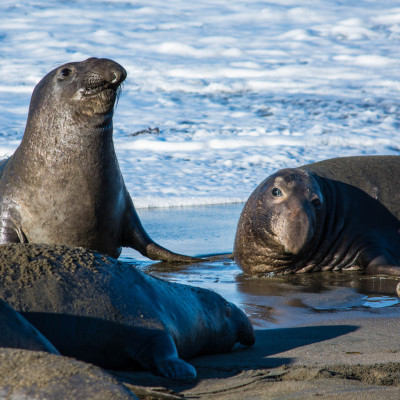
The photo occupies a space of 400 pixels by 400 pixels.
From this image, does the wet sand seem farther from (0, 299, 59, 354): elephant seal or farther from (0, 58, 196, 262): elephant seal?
(0, 58, 196, 262): elephant seal

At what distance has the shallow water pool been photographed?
4.79 meters

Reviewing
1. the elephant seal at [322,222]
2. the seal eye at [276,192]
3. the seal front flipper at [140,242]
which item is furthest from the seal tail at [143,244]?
the seal eye at [276,192]

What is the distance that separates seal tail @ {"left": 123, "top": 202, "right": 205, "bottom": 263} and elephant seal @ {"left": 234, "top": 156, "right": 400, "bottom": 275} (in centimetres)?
57

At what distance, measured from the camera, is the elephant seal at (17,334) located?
248cm

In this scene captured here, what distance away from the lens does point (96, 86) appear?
6.12 meters

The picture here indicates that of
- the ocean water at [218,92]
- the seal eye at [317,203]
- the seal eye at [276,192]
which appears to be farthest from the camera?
the ocean water at [218,92]

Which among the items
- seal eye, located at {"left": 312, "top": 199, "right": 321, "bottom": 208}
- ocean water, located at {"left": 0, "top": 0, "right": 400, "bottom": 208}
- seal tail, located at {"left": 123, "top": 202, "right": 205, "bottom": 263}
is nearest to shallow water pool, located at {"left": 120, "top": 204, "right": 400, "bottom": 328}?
seal tail, located at {"left": 123, "top": 202, "right": 205, "bottom": 263}

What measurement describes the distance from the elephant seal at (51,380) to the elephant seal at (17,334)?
32cm

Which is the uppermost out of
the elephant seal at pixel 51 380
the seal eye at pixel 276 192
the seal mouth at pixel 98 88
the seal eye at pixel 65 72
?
the seal eye at pixel 65 72

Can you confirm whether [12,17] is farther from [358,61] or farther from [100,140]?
[100,140]

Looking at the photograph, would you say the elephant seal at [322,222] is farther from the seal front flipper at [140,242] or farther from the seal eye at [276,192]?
the seal front flipper at [140,242]

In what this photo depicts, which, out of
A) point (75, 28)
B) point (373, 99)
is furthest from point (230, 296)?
point (75, 28)

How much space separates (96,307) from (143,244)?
3915 millimetres

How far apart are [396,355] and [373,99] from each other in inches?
684
